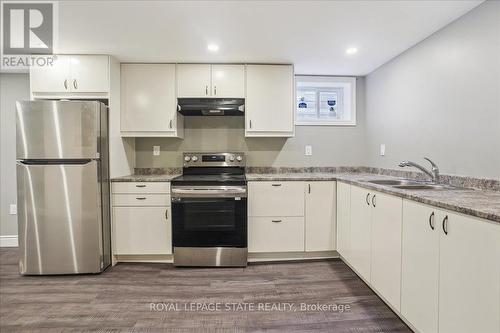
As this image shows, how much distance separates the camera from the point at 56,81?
2734 mm

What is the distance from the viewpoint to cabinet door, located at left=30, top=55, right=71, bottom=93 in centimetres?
273

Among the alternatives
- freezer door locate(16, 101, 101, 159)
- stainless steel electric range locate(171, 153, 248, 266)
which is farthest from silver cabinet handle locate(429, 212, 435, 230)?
freezer door locate(16, 101, 101, 159)

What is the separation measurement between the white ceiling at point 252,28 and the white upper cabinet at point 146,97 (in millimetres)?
125

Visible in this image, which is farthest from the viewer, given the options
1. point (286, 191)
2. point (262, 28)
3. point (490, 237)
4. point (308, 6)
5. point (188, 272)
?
point (286, 191)

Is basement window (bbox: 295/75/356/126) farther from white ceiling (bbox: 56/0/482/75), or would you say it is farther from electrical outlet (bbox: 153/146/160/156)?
electrical outlet (bbox: 153/146/160/156)

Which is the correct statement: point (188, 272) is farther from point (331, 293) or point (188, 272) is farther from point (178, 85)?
point (178, 85)

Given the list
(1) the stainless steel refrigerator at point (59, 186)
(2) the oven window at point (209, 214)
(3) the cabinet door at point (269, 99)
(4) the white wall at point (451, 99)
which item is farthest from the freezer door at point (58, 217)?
(4) the white wall at point (451, 99)

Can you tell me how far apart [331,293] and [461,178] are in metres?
1.30

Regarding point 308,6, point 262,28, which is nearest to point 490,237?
point 308,6

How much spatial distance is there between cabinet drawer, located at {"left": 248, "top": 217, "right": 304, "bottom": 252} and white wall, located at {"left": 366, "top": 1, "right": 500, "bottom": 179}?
1.21 m

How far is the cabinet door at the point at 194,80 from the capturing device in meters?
2.99

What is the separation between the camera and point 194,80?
3.00 meters

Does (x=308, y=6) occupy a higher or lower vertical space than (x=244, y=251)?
higher

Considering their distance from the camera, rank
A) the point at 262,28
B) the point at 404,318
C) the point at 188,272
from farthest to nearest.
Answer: the point at 188,272 → the point at 262,28 → the point at 404,318
